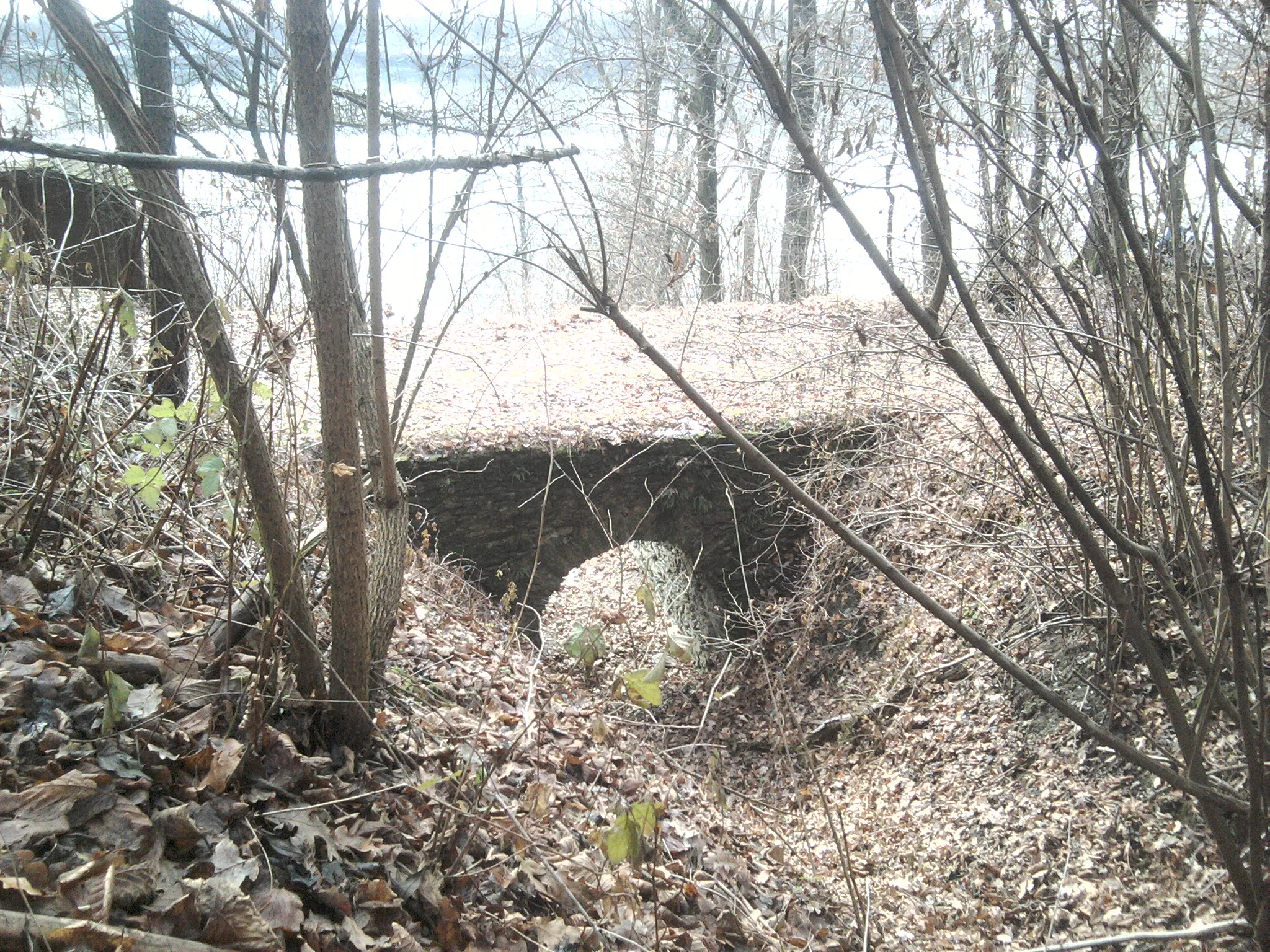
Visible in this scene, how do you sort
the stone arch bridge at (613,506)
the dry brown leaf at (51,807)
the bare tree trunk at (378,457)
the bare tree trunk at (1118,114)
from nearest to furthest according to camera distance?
the dry brown leaf at (51,807) → the bare tree trunk at (1118,114) → the bare tree trunk at (378,457) → the stone arch bridge at (613,506)

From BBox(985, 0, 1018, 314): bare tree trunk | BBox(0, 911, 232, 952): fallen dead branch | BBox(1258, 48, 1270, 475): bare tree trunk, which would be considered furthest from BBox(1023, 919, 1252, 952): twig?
BBox(0, 911, 232, 952): fallen dead branch

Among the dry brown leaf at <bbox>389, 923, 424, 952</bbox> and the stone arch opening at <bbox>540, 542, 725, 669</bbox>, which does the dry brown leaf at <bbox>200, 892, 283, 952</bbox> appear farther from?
the stone arch opening at <bbox>540, 542, 725, 669</bbox>

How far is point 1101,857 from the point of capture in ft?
13.2

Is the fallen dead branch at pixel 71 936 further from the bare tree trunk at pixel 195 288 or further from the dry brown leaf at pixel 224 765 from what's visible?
the bare tree trunk at pixel 195 288

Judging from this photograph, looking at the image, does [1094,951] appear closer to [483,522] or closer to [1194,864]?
[1194,864]

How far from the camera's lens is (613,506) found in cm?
788

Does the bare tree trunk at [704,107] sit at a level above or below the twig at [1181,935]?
above

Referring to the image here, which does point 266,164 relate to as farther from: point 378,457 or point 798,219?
point 798,219

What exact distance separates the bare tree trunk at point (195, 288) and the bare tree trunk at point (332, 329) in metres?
0.15

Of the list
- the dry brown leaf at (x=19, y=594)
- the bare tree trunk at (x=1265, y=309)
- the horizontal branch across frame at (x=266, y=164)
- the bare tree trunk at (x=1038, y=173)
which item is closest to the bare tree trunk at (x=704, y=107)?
the bare tree trunk at (x=1038, y=173)

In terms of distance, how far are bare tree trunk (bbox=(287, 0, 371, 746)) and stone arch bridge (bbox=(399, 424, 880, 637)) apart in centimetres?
441

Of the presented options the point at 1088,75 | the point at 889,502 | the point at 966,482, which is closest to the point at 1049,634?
the point at 966,482

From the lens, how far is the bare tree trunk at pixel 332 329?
2346 mm

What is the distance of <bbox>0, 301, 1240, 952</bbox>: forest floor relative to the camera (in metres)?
2.05
